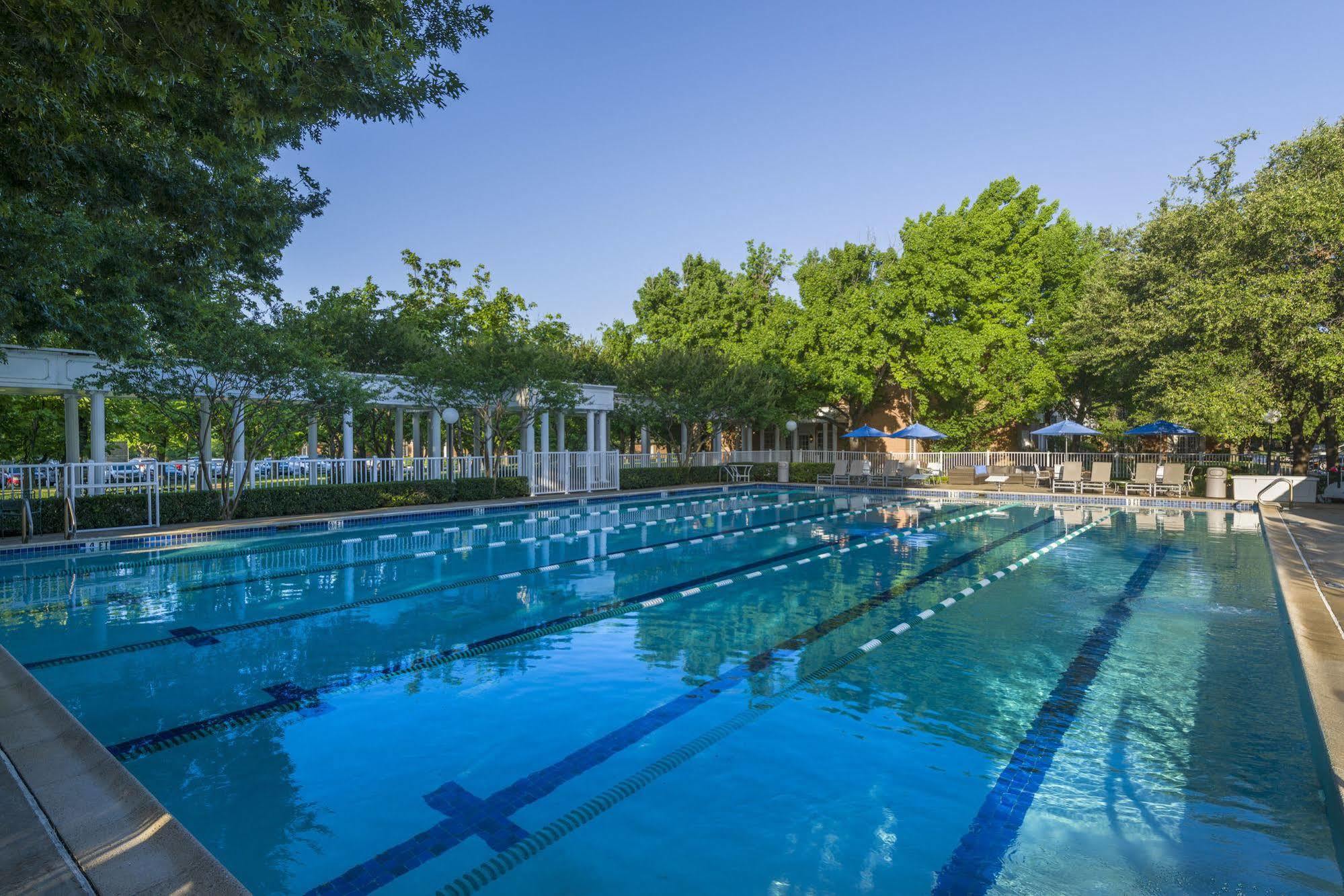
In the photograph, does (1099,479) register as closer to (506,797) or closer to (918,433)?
(918,433)

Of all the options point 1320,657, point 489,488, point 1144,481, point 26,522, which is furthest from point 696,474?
point 1320,657

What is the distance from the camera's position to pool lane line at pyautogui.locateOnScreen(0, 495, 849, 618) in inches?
316

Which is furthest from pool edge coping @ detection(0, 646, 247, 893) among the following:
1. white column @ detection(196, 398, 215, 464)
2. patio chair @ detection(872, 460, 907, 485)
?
patio chair @ detection(872, 460, 907, 485)

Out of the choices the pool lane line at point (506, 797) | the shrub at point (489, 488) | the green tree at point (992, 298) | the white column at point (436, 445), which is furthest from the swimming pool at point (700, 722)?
the green tree at point (992, 298)

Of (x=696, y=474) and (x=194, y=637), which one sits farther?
(x=696, y=474)

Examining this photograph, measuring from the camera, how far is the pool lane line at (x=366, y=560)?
803cm

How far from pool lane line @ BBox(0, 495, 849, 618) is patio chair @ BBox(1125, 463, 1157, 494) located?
11058 millimetres

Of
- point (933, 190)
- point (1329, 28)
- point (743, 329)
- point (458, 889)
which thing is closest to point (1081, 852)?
point (458, 889)

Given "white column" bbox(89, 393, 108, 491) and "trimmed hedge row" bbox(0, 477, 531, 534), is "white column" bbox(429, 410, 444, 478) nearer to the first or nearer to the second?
"trimmed hedge row" bbox(0, 477, 531, 534)

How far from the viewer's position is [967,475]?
84.9ft

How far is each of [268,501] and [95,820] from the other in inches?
510

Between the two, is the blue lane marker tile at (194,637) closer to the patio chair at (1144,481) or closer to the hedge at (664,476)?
the hedge at (664,476)

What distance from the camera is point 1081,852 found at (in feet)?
10.9

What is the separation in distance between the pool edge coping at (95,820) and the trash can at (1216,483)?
77.6 feet
